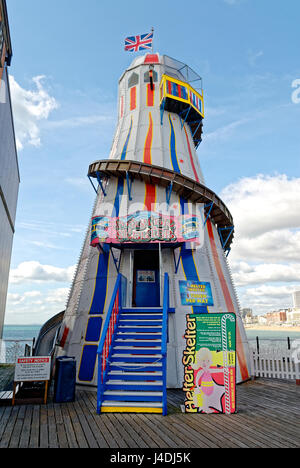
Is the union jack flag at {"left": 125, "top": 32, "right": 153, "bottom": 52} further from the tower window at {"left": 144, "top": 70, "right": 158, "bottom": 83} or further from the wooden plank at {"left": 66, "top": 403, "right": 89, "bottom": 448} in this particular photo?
the wooden plank at {"left": 66, "top": 403, "right": 89, "bottom": 448}

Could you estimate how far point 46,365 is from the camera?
7902 mm

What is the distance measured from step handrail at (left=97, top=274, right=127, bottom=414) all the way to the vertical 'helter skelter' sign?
2.05 meters

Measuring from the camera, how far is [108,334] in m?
8.34

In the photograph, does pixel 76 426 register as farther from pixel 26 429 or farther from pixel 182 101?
pixel 182 101

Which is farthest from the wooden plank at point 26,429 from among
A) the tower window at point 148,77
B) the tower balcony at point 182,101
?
the tower window at point 148,77

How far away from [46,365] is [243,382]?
7.26 meters

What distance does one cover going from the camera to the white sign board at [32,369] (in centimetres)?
770

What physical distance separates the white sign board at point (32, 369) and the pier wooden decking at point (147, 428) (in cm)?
65

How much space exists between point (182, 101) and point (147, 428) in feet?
46.4

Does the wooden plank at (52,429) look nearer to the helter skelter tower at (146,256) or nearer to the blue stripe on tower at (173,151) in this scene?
the helter skelter tower at (146,256)

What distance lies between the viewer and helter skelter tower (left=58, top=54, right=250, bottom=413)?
328 inches

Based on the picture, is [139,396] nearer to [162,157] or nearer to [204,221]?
[204,221]

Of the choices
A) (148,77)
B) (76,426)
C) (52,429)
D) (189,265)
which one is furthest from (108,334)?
(148,77)

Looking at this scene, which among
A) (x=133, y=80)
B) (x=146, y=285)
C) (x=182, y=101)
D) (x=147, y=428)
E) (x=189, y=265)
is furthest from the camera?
(x=133, y=80)
